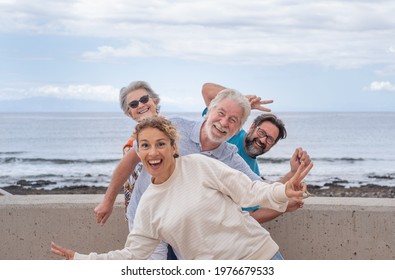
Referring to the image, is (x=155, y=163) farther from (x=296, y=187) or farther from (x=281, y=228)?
(x=281, y=228)

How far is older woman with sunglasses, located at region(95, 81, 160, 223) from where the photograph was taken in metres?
3.54

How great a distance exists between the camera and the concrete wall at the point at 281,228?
14.3 ft

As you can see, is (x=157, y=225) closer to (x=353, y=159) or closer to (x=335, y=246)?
(x=335, y=246)

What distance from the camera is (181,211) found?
281cm

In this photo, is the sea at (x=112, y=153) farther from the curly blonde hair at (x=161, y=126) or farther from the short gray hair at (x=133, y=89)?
the curly blonde hair at (x=161, y=126)

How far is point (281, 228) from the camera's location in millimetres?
4383

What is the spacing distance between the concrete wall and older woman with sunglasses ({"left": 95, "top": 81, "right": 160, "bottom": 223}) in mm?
858

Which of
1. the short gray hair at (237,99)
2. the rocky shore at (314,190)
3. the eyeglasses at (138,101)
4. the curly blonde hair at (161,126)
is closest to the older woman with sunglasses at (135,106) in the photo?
the eyeglasses at (138,101)

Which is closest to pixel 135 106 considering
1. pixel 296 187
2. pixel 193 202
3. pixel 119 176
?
pixel 119 176

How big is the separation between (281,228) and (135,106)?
1375 millimetres

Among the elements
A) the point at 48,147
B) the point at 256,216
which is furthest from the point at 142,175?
the point at 48,147

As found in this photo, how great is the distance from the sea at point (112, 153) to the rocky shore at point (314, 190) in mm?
285
